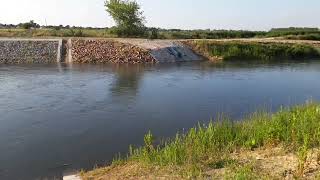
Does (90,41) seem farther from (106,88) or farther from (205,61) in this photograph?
(106,88)

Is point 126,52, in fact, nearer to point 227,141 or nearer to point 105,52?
point 105,52

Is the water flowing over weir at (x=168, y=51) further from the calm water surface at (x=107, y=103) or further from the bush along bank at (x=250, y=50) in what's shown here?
the calm water surface at (x=107, y=103)

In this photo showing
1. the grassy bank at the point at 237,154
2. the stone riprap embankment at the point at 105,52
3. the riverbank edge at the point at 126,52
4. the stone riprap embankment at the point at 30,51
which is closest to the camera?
the grassy bank at the point at 237,154

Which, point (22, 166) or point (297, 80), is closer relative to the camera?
point (22, 166)

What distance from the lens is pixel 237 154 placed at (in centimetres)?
1022

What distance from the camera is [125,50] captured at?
42.9 metres

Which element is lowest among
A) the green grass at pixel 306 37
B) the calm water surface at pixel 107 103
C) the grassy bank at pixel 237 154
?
the calm water surface at pixel 107 103

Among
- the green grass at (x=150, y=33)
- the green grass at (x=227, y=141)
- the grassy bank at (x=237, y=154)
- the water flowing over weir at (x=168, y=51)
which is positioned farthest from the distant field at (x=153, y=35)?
the grassy bank at (x=237, y=154)

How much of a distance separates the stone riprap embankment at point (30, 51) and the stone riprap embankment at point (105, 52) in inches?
55.8

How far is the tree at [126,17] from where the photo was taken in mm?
58219

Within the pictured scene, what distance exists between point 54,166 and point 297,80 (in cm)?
2236

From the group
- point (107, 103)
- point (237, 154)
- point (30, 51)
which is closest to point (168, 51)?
point (30, 51)

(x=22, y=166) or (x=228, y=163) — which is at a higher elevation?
(x=228, y=163)

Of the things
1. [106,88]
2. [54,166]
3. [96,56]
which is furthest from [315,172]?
[96,56]
